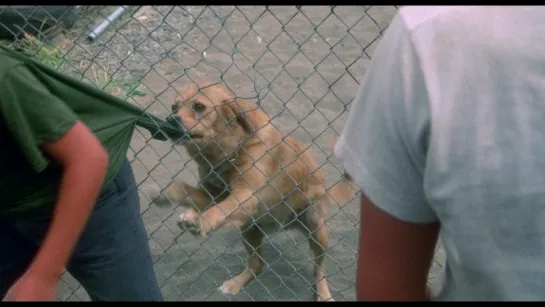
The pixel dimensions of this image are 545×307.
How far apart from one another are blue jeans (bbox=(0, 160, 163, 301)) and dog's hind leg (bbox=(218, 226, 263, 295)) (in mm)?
1153

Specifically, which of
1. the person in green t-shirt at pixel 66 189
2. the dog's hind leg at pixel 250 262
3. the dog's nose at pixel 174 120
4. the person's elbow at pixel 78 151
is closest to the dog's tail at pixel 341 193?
the dog's hind leg at pixel 250 262

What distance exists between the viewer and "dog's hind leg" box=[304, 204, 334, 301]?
11.1 ft

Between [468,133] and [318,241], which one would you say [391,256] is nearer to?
[468,133]

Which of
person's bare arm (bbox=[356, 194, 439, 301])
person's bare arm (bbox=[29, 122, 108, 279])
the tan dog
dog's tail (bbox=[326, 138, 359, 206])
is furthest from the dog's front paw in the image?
person's bare arm (bbox=[356, 194, 439, 301])

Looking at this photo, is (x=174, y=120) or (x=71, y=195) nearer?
(x=71, y=195)

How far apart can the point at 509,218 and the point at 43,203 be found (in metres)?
1.48

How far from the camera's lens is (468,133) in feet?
2.89

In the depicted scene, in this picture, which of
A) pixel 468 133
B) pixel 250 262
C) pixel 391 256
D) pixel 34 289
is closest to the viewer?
pixel 468 133

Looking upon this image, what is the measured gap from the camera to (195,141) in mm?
3293

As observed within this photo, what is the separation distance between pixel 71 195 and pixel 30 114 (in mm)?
242

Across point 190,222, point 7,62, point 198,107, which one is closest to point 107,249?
point 7,62

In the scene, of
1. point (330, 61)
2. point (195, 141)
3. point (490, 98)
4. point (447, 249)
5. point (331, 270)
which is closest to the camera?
point (490, 98)

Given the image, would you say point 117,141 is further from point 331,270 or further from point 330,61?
point 330,61

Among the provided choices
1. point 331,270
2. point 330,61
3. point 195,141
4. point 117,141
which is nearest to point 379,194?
point 117,141
